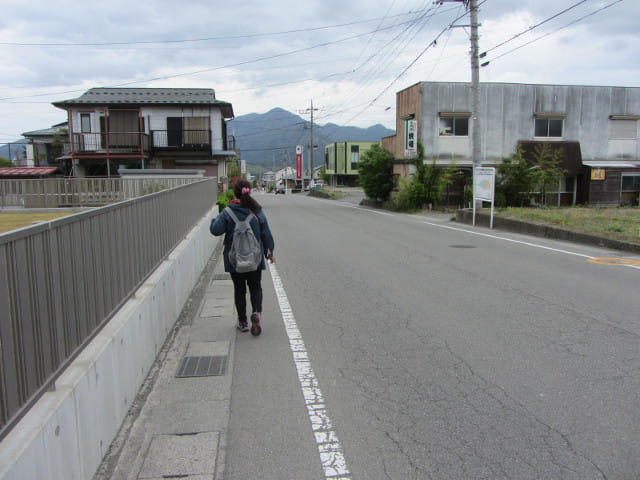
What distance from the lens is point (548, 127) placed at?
29906mm

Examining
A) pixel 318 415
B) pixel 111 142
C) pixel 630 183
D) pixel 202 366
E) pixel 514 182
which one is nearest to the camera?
pixel 318 415

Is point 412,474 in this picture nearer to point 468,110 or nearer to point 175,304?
point 175,304

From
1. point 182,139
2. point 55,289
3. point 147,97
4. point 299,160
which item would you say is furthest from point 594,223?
point 299,160

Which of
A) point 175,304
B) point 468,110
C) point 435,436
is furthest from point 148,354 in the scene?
point 468,110

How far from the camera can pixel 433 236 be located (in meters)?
15.6

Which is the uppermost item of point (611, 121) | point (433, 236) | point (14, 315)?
point (611, 121)

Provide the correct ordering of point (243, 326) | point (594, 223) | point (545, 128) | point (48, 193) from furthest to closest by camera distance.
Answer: point (545, 128)
point (48, 193)
point (594, 223)
point (243, 326)

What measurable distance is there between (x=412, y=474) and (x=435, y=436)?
50 cm

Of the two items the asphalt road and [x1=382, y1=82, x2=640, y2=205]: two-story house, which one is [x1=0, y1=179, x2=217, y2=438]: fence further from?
[x1=382, y1=82, x2=640, y2=205]: two-story house

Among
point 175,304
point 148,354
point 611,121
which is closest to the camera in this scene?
point 148,354

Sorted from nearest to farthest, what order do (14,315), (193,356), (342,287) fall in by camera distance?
1. (14,315)
2. (193,356)
3. (342,287)

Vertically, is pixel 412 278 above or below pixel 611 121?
below

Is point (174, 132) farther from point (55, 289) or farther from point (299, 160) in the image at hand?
point (299, 160)

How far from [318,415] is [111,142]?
28.5 m
